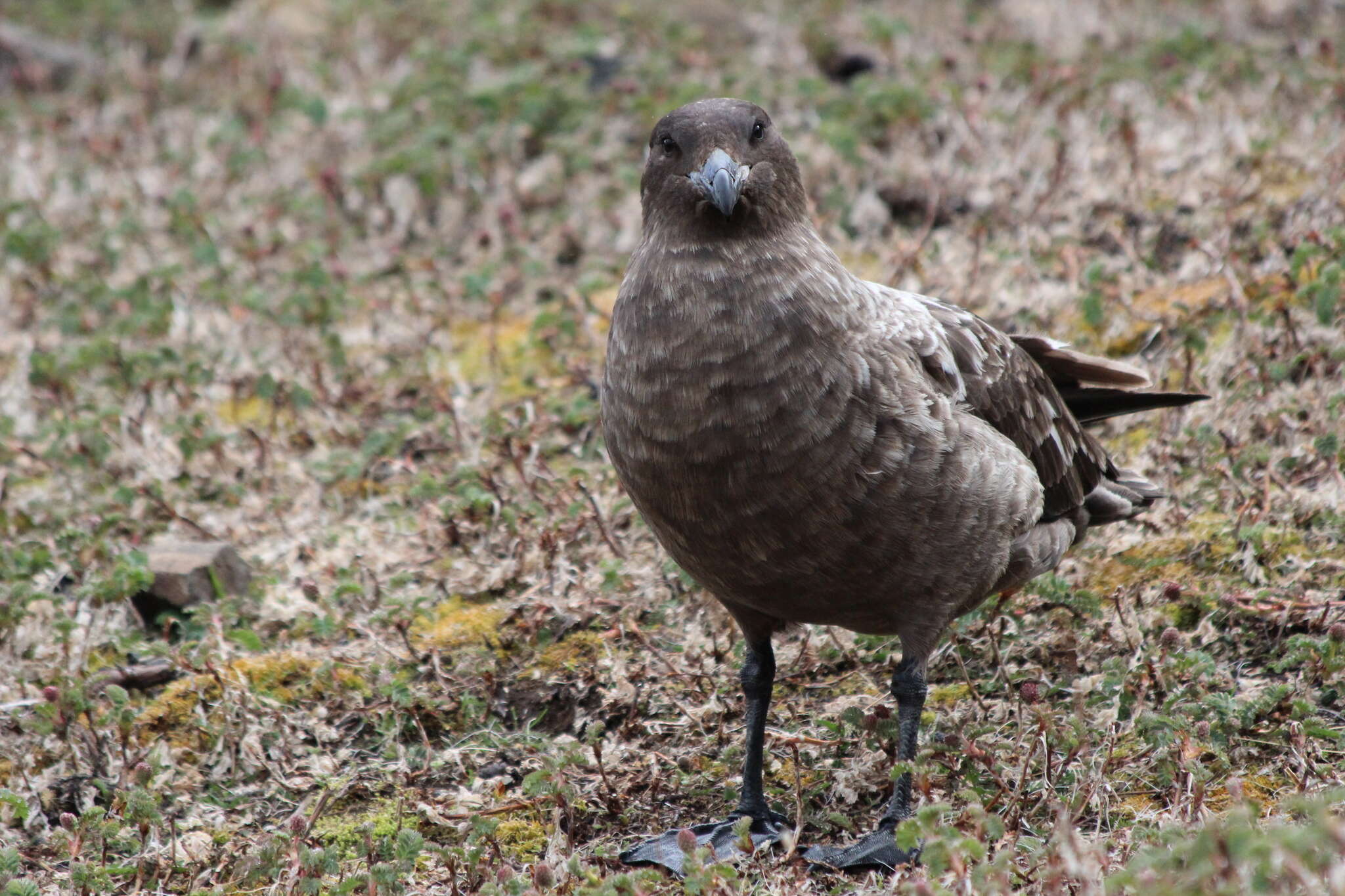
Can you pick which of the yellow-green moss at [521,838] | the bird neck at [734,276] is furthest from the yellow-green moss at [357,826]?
the bird neck at [734,276]

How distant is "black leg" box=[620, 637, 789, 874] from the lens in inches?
153

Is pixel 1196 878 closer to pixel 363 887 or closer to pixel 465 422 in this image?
pixel 363 887

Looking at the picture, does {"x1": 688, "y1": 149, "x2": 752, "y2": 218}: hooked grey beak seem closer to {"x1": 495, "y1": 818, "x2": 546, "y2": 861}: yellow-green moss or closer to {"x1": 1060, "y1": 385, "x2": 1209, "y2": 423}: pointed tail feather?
{"x1": 1060, "y1": 385, "x2": 1209, "y2": 423}: pointed tail feather

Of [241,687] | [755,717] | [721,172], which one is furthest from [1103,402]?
[241,687]

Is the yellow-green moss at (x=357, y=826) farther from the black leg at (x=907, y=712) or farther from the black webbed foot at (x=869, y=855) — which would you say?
the black leg at (x=907, y=712)

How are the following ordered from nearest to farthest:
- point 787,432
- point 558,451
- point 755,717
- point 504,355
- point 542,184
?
point 787,432 → point 755,717 → point 558,451 → point 504,355 → point 542,184

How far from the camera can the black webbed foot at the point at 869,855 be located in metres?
3.73

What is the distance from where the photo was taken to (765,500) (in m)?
3.58

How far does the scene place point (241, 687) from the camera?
4.43 meters

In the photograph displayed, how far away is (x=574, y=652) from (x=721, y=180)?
1.72 metres

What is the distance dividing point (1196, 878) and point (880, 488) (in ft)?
4.20

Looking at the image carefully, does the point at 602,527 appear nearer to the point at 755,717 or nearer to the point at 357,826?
the point at 755,717

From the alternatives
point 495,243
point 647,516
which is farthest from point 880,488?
point 495,243

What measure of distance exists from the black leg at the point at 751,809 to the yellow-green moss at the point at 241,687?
1.24 metres
